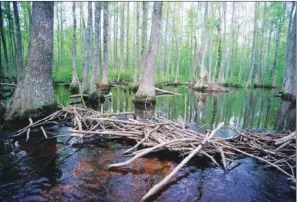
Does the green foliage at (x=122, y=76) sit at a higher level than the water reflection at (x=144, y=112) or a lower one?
higher

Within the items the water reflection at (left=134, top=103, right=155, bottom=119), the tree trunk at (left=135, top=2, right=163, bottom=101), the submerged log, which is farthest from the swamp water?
the submerged log

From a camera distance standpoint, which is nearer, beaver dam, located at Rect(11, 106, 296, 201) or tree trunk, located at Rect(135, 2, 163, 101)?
beaver dam, located at Rect(11, 106, 296, 201)

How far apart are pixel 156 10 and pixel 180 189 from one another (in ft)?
33.8

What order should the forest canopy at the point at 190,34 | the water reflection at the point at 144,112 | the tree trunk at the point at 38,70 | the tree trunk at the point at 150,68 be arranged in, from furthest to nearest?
the forest canopy at the point at 190,34
the tree trunk at the point at 150,68
the water reflection at the point at 144,112
the tree trunk at the point at 38,70

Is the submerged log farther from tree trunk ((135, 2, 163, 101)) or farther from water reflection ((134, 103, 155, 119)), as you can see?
water reflection ((134, 103, 155, 119))

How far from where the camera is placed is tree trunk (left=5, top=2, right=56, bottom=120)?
641 cm

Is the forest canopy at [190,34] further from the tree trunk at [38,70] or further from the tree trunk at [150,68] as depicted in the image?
the tree trunk at [38,70]

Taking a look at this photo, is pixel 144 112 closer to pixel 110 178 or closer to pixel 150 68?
pixel 150 68

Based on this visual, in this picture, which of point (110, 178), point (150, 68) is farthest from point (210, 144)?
point (150, 68)

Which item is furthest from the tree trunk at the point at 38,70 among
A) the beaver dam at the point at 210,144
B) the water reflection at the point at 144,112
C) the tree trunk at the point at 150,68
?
the tree trunk at the point at 150,68

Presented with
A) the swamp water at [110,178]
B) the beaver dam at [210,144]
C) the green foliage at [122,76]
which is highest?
the green foliage at [122,76]

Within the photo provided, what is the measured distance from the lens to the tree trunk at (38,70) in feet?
21.0

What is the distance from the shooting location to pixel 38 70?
675cm

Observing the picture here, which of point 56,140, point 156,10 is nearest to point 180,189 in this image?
point 56,140
